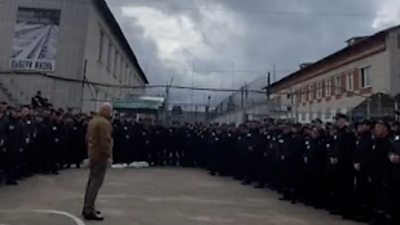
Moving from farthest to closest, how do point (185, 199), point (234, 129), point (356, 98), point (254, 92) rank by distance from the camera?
1. point (356, 98)
2. point (254, 92)
3. point (234, 129)
4. point (185, 199)

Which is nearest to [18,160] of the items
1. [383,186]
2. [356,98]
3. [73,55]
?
[383,186]

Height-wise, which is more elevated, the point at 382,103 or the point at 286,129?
the point at 382,103

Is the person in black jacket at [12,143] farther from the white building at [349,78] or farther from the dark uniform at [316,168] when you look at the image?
the white building at [349,78]

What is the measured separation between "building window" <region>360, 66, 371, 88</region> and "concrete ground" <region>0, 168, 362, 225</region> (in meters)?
22.6

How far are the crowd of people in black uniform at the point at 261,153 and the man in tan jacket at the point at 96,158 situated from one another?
4447 mm

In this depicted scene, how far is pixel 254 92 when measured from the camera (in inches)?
981

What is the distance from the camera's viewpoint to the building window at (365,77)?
118ft

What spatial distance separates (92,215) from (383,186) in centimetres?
531

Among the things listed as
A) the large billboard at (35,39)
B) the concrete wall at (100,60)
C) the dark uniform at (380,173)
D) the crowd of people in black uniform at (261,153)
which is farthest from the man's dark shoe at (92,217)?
the large billboard at (35,39)

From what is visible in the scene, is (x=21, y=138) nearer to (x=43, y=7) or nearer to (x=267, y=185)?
(x=267, y=185)

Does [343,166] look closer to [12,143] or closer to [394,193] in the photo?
[394,193]

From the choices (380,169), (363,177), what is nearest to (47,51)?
(363,177)

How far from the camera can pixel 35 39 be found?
24.9 meters

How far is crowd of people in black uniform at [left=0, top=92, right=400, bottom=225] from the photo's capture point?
9.91 meters
